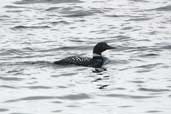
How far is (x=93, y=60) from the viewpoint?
18844mm

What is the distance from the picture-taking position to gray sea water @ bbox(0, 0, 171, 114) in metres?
14.0

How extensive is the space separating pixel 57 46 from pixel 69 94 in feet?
20.6

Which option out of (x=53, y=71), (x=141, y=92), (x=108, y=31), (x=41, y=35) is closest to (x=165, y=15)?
(x=108, y=31)

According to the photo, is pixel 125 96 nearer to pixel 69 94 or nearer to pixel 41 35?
pixel 69 94

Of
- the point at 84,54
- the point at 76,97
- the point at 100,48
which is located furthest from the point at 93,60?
the point at 76,97

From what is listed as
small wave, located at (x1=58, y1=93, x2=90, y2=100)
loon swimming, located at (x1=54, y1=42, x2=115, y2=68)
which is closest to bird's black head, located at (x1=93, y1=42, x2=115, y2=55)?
loon swimming, located at (x1=54, y1=42, x2=115, y2=68)

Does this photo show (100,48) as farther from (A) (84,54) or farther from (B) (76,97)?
(B) (76,97)

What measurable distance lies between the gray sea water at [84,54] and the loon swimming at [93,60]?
0.22 m

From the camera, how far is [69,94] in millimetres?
14719

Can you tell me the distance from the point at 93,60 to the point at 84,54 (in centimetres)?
153

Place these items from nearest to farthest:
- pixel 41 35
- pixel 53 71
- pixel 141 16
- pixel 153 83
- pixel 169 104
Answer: pixel 169 104
pixel 153 83
pixel 53 71
pixel 41 35
pixel 141 16

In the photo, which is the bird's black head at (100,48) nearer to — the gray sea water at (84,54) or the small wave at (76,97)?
the gray sea water at (84,54)

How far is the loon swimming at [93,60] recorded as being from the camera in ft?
59.3

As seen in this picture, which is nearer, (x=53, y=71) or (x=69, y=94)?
(x=69, y=94)
